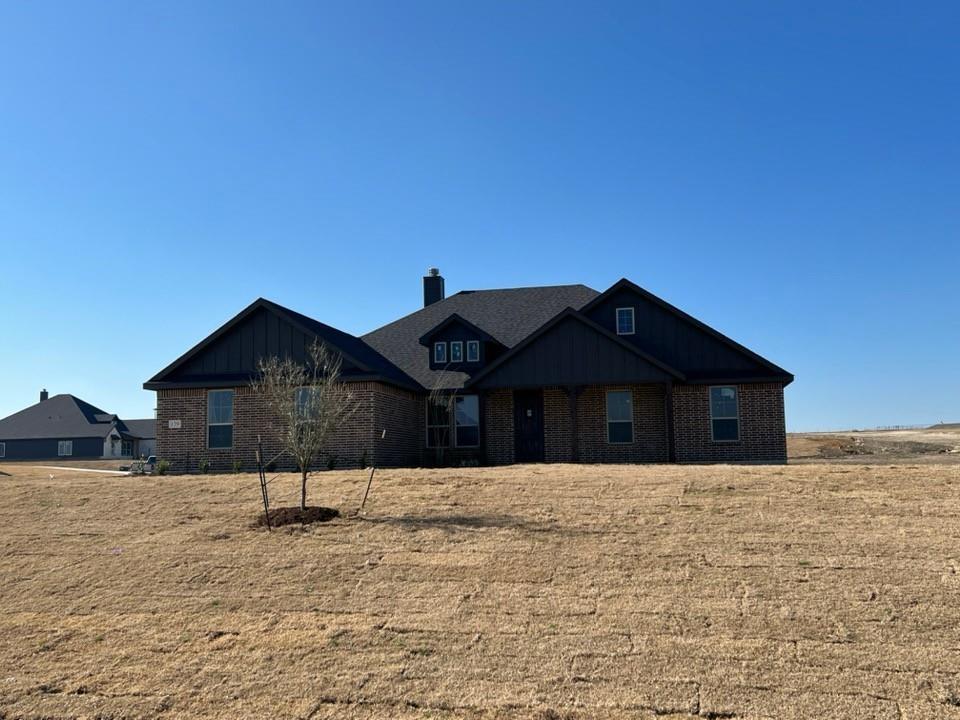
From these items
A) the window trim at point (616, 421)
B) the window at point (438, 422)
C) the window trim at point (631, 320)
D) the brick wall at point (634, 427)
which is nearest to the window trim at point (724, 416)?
the brick wall at point (634, 427)

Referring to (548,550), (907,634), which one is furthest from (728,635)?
(548,550)

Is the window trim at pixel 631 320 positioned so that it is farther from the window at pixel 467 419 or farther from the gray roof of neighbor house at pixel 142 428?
the gray roof of neighbor house at pixel 142 428

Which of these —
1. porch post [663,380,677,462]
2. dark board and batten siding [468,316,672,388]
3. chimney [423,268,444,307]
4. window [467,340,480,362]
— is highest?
chimney [423,268,444,307]

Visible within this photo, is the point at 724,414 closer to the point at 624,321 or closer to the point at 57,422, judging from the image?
the point at 624,321

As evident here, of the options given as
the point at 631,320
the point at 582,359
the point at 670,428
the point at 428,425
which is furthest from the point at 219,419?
the point at 670,428

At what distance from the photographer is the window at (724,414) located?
72.6 feet

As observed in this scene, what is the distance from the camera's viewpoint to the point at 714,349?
73.7 ft

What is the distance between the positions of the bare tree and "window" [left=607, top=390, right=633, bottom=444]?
6.93 meters

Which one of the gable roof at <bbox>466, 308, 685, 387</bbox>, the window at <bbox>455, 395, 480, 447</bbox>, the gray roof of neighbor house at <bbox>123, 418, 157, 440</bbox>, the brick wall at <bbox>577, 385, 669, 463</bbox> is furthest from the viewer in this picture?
the gray roof of neighbor house at <bbox>123, 418, 157, 440</bbox>

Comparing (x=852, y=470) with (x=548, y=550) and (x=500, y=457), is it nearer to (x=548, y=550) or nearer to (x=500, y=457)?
(x=548, y=550)

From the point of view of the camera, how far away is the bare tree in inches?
559

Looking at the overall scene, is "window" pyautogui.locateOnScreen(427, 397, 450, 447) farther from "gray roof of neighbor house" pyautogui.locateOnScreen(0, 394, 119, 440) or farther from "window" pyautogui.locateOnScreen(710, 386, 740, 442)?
"gray roof of neighbor house" pyautogui.locateOnScreen(0, 394, 119, 440)

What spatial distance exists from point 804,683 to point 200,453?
A: 18.9m

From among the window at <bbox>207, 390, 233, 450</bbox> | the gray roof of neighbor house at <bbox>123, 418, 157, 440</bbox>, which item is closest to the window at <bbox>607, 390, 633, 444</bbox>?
the window at <bbox>207, 390, 233, 450</bbox>
